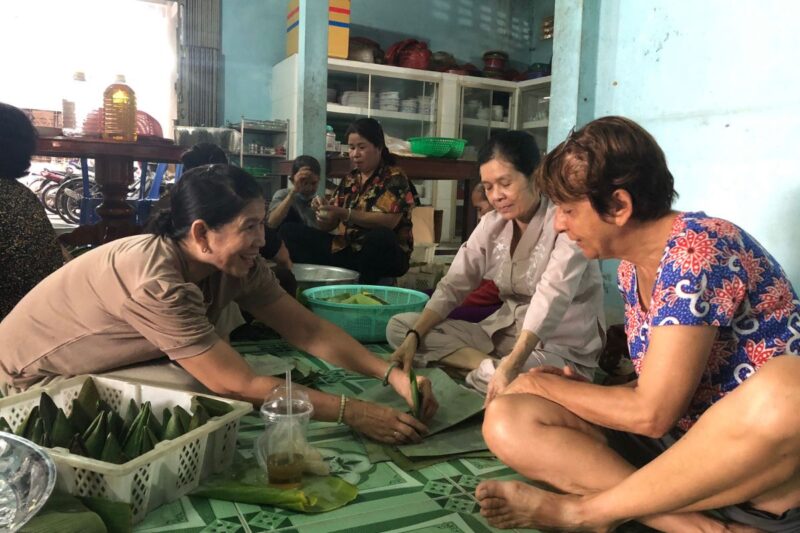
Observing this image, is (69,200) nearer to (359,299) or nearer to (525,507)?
(359,299)

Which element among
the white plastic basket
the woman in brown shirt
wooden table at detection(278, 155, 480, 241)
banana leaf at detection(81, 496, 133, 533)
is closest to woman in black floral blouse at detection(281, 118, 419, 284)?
wooden table at detection(278, 155, 480, 241)

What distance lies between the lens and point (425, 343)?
2229mm

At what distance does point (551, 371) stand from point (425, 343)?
0.88 metres

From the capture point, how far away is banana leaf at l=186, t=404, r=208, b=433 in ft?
4.31

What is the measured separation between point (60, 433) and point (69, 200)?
6205 mm

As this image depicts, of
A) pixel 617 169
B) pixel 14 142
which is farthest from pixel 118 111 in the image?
pixel 617 169

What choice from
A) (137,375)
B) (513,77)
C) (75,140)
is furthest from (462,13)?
(137,375)

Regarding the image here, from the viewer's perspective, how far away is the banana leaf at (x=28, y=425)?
1.26 m

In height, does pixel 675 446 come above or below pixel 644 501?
above

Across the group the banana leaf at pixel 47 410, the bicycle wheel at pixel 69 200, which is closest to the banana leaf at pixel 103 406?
the banana leaf at pixel 47 410

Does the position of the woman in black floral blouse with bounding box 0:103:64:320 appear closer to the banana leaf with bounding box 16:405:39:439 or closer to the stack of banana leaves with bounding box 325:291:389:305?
the banana leaf with bounding box 16:405:39:439

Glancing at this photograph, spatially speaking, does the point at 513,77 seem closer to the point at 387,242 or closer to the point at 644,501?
the point at 387,242

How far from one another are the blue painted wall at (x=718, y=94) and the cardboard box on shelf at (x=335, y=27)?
3.37 meters

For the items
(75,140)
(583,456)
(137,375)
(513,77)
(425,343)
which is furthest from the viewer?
(513,77)
